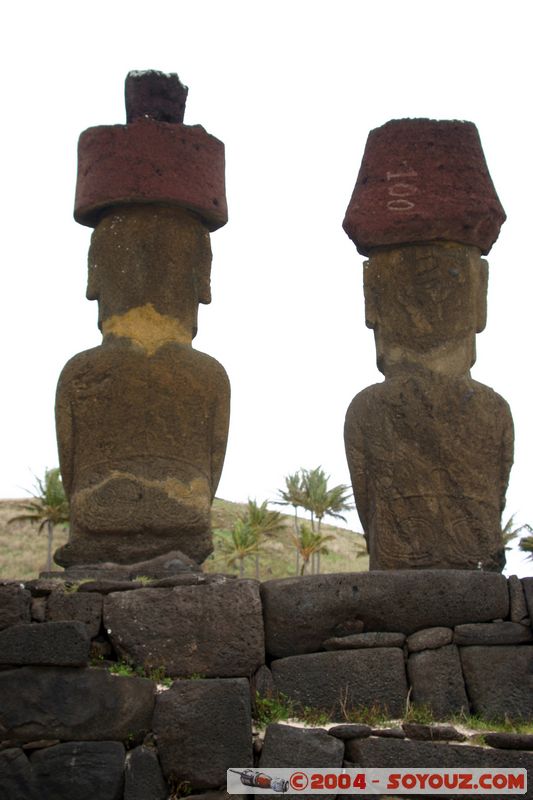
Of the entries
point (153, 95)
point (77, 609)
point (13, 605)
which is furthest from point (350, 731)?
point (153, 95)

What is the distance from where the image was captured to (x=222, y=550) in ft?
73.0

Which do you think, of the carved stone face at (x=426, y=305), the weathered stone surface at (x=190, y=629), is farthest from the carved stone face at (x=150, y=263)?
the weathered stone surface at (x=190, y=629)

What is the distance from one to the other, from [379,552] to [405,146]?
301cm

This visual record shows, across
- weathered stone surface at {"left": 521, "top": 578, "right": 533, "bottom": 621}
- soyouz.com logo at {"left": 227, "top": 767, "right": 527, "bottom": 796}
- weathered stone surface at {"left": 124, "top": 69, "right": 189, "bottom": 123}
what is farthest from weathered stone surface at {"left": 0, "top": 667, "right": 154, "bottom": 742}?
weathered stone surface at {"left": 124, "top": 69, "right": 189, "bottom": 123}

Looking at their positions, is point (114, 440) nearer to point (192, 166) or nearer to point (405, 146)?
point (192, 166)

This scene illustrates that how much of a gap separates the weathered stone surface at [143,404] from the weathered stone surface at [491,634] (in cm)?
181

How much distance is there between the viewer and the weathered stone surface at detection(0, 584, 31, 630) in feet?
22.5

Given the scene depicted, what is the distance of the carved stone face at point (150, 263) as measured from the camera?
867 centimetres

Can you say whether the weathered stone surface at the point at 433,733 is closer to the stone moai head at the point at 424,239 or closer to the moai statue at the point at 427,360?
the moai statue at the point at 427,360

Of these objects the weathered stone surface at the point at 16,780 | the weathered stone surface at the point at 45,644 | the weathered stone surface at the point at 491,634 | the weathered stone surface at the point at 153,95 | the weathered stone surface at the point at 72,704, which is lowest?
the weathered stone surface at the point at 16,780

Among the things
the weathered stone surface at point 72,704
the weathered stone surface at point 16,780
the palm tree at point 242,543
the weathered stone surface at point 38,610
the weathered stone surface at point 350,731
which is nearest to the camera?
the weathered stone surface at point 16,780

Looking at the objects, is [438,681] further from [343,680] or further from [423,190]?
[423,190]

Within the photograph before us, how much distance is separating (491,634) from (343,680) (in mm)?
933

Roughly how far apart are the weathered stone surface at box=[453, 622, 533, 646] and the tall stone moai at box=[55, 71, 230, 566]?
182 centimetres
